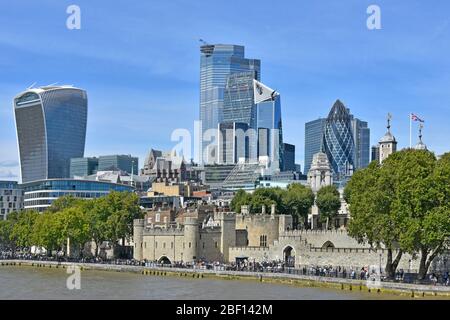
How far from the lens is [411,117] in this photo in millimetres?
115875

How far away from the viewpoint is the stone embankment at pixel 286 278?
70.7 metres

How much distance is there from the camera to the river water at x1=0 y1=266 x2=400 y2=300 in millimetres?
73062

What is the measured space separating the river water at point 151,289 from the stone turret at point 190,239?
35.7 feet

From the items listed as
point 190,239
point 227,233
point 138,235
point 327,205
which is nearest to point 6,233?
point 138,235

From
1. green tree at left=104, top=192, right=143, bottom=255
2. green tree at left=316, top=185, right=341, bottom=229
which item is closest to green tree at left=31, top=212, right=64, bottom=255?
green tree at left=104, top=192, right=143, bottom=255

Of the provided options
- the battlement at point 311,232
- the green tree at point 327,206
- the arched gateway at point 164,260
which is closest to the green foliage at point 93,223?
the arched gateway at point 164,260

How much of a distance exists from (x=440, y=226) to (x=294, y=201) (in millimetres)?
69089

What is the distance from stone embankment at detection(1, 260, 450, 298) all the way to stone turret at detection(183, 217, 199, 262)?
21.2 ft

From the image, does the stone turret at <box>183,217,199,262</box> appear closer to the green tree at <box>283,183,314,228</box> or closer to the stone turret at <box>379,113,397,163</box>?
the green tree at <box>283,183,314,228</box>

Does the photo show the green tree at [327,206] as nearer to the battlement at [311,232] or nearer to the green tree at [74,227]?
the battlement at [311,232]

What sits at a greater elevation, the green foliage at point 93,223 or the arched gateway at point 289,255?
the green foliage at point 93,223
